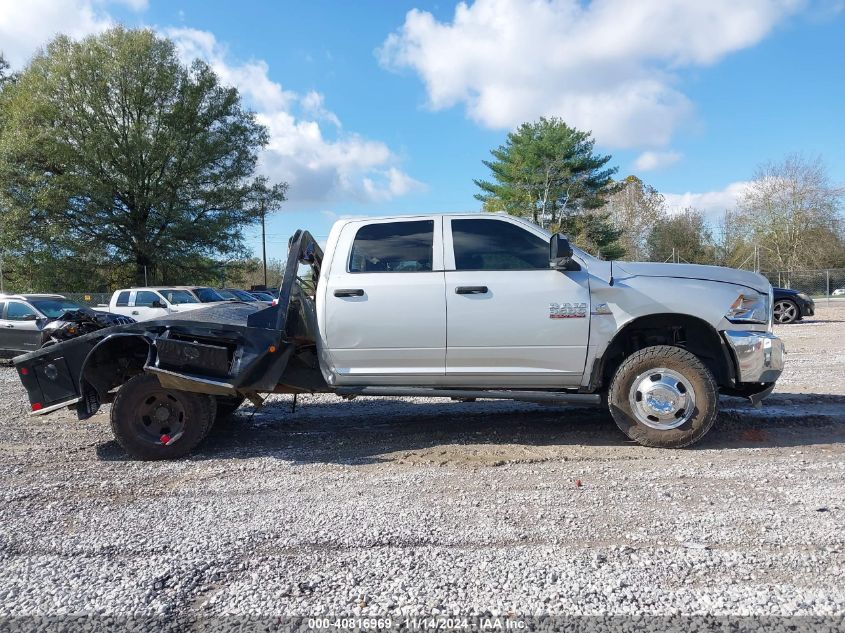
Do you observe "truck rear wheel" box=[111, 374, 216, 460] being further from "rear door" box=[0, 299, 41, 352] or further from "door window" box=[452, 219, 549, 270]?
"rear door" box=[0, 299, 41, 352]

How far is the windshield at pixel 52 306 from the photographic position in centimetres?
1245

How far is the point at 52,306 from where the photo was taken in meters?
12.8

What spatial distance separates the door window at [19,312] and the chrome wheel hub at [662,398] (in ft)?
39.8

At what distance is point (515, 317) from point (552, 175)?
35.4m

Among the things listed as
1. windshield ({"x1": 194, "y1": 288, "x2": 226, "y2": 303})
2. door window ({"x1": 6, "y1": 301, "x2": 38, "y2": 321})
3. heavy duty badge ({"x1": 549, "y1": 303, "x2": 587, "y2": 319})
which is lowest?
door window ({"x1": 6, "y1": 301, "x2": 38, "y2": 321})

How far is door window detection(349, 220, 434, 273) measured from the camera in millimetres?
5328

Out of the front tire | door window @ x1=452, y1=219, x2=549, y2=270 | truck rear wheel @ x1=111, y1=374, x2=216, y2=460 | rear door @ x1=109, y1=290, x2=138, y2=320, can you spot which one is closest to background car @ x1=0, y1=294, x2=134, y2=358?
rear door @ x1=109, y1=290, x2=138, y2=320

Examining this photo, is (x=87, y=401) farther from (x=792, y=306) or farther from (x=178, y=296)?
(x=792, y=306)

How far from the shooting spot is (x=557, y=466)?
15.5 feet

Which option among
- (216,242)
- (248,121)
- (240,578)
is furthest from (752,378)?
(248,121)

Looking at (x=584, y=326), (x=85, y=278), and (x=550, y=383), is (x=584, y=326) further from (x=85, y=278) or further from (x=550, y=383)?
(x=85, y=278)

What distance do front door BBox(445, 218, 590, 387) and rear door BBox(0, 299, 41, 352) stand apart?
34.4 ft

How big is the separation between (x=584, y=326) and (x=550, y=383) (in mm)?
593

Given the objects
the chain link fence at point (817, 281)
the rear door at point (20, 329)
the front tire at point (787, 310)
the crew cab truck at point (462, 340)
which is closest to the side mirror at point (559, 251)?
the crew cab truck at point (462, 340)
